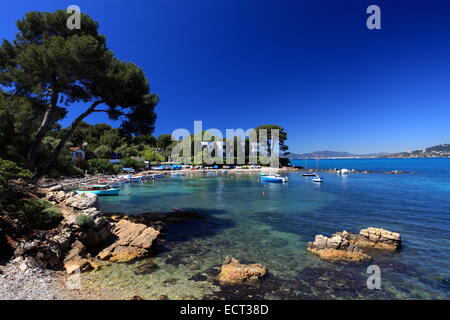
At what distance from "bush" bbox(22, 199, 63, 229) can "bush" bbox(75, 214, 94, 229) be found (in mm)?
999

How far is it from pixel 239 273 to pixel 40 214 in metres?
9.66

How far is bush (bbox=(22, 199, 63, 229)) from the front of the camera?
9789mm

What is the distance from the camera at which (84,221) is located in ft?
34.6

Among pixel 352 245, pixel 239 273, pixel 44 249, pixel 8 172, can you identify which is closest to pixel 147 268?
pixel 239 273

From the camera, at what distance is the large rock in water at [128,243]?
1014 cm

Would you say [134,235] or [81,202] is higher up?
[81,202]

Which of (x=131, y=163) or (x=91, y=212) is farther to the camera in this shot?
(x=131, y=163)

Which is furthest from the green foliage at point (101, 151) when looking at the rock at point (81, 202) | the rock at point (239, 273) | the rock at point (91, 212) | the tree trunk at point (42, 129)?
the rock at point (239, 273)

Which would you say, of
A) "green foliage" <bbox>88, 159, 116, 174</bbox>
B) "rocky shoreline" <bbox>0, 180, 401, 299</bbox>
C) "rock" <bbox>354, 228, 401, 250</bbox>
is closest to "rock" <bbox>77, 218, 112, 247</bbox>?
"rocky shoreline" <bbox>0, 180, 401, 299</bbox>

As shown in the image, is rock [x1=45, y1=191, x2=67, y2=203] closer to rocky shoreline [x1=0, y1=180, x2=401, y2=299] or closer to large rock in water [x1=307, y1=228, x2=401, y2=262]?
rocky shoreline [x1=0, y1=180, x2=401, y2=299]

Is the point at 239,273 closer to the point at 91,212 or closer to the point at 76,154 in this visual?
the point at 91,212
